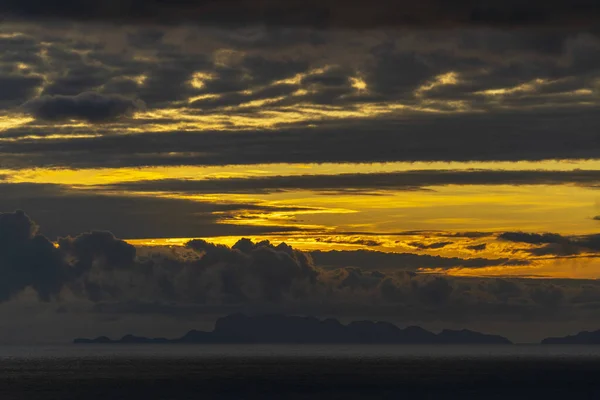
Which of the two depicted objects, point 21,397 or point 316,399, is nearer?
point 316,399

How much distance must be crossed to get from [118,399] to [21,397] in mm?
23694

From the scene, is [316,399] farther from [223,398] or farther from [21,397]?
[21,397]

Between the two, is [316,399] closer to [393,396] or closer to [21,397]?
[393,396]

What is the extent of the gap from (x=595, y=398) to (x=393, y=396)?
130 feet

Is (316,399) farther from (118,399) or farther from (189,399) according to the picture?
(118,399)

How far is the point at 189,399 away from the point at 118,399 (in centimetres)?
1370

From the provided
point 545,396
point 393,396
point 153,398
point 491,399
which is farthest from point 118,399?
point 545,396

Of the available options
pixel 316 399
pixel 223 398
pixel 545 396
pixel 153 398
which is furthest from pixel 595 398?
pixel 153 398

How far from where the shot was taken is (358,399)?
18550cm

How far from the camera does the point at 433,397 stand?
19425cm

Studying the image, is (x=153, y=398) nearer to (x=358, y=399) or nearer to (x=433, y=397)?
(x=358, y=399)

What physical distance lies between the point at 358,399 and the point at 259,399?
18601mm

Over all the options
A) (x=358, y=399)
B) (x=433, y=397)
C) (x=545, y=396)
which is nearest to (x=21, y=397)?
(x=358, y=399)

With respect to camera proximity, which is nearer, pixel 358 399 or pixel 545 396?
pixel 358 399
